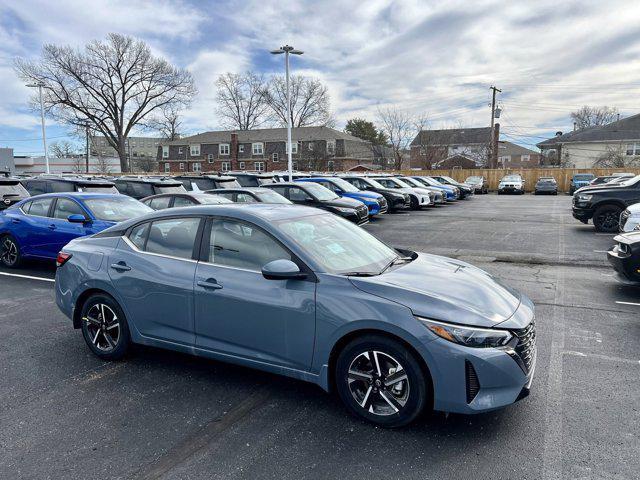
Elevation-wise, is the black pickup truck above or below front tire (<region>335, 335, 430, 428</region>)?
above

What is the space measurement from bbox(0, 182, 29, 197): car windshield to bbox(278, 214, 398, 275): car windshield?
10.9 meters

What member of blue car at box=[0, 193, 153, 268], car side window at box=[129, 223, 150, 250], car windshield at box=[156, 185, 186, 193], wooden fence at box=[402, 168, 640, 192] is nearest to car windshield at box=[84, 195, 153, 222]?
blue car at box=[0, 193, 153, 268]

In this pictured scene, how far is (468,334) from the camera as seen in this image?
9.86ft

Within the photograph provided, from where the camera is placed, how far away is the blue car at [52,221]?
823 centimetres

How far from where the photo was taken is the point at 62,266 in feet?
15.7

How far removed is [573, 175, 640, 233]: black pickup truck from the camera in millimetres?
12875

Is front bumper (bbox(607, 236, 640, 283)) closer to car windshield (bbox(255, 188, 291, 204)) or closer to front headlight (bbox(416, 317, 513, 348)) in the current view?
front headlight (bbox(416, 317, 513, 348))

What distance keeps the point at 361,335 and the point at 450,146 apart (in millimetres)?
70801

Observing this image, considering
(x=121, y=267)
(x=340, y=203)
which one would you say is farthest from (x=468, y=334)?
(x=340, y=203)

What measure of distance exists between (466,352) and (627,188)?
12.7m

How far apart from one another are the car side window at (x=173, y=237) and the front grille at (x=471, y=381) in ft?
7.87

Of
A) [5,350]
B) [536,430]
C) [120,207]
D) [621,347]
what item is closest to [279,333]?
[536,430]

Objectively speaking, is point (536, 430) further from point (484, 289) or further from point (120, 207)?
point (120, 207)

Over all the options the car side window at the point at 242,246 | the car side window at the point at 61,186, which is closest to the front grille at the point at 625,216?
the car side window at the point at 242,246
